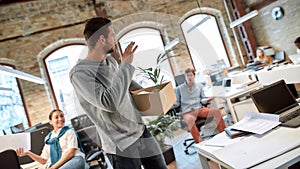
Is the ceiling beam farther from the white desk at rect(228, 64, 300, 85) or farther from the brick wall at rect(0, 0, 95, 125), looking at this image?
the brick wall at rect(0, 0, 95, 125)

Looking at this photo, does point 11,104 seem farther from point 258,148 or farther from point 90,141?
point 258,148

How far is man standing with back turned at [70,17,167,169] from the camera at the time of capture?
1.05 metres

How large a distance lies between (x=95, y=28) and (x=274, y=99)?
111 centimetres

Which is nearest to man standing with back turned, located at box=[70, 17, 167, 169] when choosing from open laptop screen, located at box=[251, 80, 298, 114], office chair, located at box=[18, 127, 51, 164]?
open laptop screen, located at box=[251, 80, 298, 114]

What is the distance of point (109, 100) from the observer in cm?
102

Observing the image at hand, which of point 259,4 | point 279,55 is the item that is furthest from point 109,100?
point 259,4

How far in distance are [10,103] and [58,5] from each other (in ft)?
8.18

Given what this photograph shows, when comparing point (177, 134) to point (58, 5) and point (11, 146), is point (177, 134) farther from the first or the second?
point (58, 5)

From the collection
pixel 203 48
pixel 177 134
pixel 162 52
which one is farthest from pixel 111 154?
pixel 203 48

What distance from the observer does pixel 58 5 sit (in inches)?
219

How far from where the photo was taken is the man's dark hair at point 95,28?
1.12 m

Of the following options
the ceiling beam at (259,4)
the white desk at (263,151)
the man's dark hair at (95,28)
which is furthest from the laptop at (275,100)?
the ceiling beam at (259,4)

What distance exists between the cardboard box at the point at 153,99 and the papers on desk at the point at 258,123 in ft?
1.56

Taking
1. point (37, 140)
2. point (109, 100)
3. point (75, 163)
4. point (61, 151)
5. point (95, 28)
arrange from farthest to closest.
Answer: point (37, 140) < point (61, 151) < point (75, 163) < point (95, 28) < point (109, 100)
